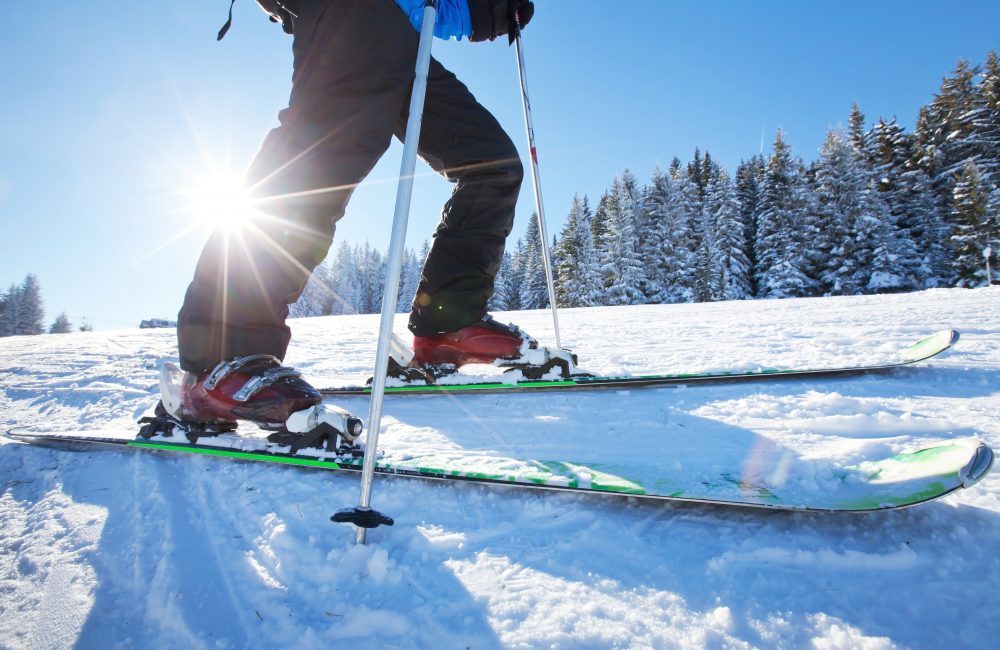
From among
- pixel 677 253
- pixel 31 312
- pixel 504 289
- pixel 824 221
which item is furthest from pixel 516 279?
pixel 31 312

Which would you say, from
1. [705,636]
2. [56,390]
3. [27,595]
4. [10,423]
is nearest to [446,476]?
[705,636]

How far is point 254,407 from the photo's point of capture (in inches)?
52.2

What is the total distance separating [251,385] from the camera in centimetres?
134

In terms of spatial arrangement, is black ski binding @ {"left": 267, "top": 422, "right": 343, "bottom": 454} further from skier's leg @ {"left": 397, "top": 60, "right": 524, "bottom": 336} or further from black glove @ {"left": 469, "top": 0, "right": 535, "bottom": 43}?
black glove @ {"left": 469, "top": 0, "right": 535, "bottom": 43}

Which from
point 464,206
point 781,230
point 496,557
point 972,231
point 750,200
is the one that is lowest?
point 496,557

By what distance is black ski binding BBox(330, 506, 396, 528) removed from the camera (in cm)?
81

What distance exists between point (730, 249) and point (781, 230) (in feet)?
9.17

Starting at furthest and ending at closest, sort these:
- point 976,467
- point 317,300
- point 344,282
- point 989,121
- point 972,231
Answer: point 344,282 < point 317,300 < point 989,121 < point 972,231 < point 976,467

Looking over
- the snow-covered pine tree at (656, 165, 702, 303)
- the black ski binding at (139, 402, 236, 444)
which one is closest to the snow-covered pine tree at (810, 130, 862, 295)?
the snow-covered pine tree at (656, 165, 702, 303)

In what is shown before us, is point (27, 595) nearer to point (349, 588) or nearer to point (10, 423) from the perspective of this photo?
point (349, 588)

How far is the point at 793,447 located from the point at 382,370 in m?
1.04

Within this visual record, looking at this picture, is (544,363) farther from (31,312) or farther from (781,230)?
(31,312)

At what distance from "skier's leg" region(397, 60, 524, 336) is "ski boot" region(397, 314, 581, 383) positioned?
6cm

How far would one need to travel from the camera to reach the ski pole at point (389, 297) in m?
0.83
